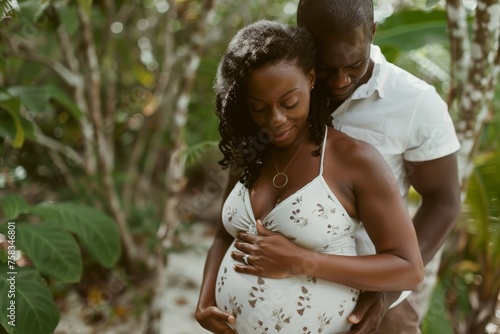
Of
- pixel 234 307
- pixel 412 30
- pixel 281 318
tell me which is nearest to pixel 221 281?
pixel 234 307

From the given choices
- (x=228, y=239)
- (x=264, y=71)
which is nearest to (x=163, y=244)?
(x=228, y=239)

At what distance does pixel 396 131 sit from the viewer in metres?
1.61

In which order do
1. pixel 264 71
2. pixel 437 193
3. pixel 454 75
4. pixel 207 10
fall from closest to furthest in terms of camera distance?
pixel 264 71 → pixel 437 193 → pixel 454 75 → pixel 207 10

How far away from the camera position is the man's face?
4.69ft

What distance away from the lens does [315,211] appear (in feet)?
4.54

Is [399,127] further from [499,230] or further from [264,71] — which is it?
[499,230]

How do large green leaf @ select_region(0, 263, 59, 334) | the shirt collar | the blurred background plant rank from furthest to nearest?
the blurred background plant < large green leaf @ select_region(0, 263, 59, 334) < the shirt collar

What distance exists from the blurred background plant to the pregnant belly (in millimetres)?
806

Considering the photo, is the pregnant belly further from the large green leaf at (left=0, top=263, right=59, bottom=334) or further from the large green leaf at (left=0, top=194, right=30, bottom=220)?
the large green leaf at (left=0, top=194, right=30, bottom=220)

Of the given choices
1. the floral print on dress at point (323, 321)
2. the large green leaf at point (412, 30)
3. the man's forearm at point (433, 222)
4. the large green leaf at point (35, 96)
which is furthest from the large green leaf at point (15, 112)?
the large green leaf at point (412, 30)

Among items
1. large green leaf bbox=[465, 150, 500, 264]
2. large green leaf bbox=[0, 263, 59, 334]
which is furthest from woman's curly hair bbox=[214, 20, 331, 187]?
large green leaf bbox=[465, 150, 500, 264]

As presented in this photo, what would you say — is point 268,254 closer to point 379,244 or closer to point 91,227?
point 379,244

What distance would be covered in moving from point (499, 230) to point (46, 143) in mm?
2482

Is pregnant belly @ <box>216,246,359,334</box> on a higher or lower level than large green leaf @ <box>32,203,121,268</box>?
higher
